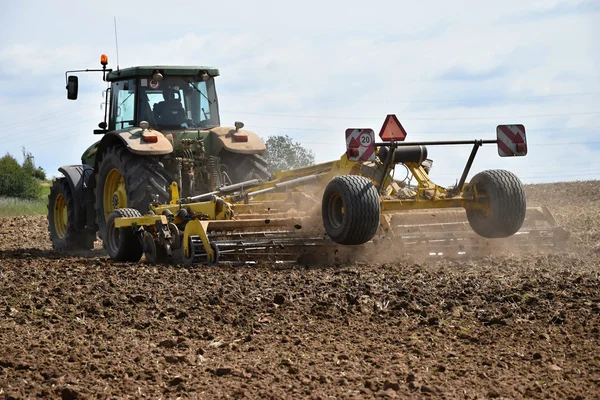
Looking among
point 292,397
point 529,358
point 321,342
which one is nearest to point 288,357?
point 321,342

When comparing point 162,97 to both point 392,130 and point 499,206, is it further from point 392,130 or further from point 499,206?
point 499,206

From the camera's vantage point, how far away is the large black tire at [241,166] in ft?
→ 38.1

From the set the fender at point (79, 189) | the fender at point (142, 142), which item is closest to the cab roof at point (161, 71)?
the fender at point (142, 142)

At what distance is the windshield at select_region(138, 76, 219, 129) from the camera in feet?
38.0

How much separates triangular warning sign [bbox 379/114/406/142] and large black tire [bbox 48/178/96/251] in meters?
5.34

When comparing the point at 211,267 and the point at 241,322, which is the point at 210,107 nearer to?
the point at 211,267

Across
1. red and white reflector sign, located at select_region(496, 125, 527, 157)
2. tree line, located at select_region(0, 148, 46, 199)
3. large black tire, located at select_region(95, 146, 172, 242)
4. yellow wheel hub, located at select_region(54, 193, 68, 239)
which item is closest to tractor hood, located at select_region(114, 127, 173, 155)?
large black tire, located at select_region(95, 146, 172, 242)

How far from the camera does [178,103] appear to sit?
11766 mm

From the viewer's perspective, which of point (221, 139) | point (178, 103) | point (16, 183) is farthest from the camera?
point (16, 183)

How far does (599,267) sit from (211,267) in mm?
3618

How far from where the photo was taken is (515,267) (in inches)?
335

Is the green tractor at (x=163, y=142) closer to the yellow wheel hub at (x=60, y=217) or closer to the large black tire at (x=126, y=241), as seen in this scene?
the large black tire at (x=126, y=241)

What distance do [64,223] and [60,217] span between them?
0.42ft

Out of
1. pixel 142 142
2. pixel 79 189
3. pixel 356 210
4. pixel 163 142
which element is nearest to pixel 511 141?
pixel 356 210
